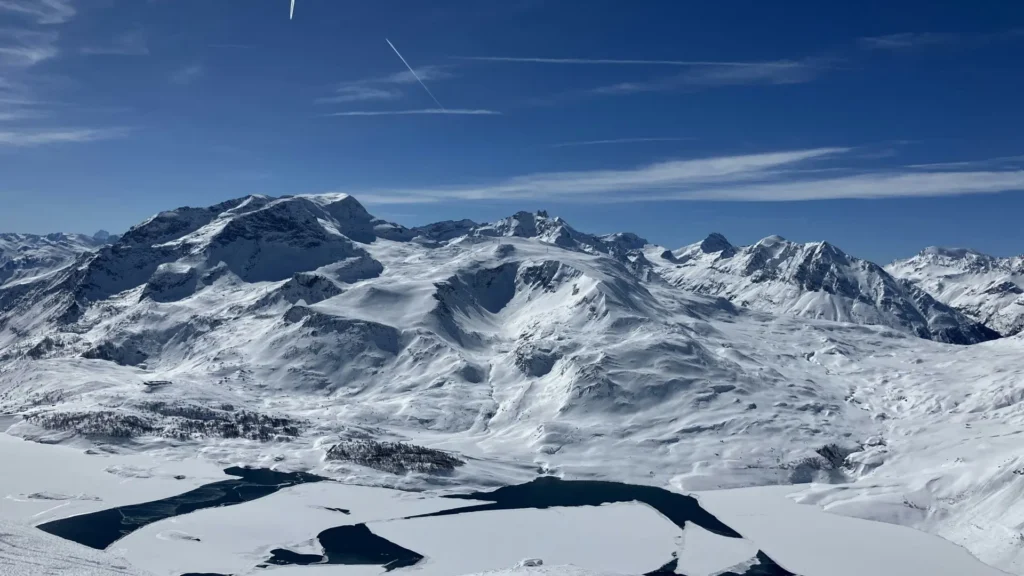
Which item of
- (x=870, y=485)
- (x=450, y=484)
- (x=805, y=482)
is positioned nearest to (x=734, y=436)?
(x=805, y=482)

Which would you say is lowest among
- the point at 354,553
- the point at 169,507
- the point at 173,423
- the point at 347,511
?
the point at 347,511

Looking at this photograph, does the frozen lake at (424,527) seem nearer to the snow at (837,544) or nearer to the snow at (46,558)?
the snow at (837,544)

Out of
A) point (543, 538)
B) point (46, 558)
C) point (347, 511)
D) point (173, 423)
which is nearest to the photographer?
point (46, 558)

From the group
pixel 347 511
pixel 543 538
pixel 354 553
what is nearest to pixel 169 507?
pixel 347 511

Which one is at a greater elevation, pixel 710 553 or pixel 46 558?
pixel 46 558

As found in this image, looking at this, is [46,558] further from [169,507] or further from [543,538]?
[543,538]

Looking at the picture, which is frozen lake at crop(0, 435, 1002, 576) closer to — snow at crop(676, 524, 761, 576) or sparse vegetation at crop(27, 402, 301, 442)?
snow at crop(676, 524, 761, 576)

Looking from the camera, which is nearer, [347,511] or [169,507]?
[169,507]

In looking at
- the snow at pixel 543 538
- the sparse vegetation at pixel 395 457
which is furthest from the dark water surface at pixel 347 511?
the sparse vegetation at pixel 395 457
